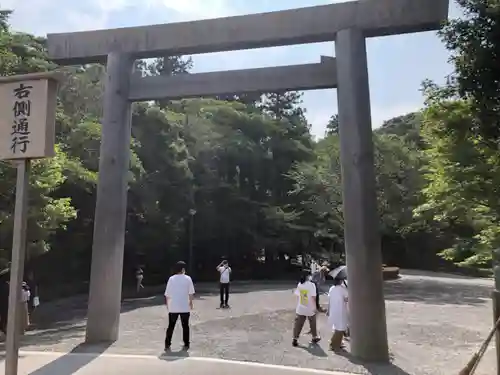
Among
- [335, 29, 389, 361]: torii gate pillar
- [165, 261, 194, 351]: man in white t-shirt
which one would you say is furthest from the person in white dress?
[165, 261, 194, 351]: man in white t-shirt

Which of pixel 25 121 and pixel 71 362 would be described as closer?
pixel 25 121

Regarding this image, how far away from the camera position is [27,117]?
557cm

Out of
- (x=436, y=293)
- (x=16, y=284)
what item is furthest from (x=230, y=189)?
(x=16, y=284)

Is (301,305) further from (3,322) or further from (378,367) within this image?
(3,322)

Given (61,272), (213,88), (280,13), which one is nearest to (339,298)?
(213,88)

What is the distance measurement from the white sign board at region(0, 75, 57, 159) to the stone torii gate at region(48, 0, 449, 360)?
3556 mm

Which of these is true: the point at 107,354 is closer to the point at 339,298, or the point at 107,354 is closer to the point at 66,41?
the point at 339,298

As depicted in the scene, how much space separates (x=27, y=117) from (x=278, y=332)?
6.85 metres

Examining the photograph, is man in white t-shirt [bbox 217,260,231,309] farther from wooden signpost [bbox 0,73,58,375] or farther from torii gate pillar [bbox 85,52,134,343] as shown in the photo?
wooden signpost [bbox 0,73,58,375]

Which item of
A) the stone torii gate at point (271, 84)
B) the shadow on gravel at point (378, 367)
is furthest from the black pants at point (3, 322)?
the shadow on gravel at point (378, 367)

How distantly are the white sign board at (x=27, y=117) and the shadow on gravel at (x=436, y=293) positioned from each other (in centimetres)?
1488

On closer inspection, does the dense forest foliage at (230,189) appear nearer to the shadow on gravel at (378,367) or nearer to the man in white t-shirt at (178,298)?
the shadow on gravel at (378,367)

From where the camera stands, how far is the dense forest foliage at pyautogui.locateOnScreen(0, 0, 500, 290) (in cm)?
1045

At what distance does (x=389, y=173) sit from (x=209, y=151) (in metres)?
9.10
